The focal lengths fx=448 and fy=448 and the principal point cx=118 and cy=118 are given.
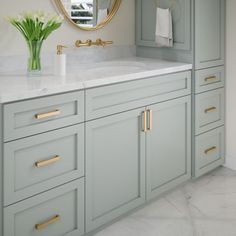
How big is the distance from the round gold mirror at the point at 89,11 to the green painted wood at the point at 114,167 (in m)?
0.77

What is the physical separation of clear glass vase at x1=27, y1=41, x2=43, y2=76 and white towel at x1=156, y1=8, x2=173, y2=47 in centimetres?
96

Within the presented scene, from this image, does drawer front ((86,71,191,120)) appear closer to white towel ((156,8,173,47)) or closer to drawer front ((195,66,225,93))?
drawer front ((195,66,225,93))

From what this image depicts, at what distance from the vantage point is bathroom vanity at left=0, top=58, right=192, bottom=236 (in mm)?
1988

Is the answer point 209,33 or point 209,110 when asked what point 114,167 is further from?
point 209,33

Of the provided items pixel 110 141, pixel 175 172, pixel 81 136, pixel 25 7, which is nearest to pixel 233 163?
pixel 175 172

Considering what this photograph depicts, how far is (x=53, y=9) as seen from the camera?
9.12 ft

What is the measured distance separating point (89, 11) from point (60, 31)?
270mm

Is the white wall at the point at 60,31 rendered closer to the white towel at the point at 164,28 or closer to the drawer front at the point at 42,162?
the white towel at the point at 164,28

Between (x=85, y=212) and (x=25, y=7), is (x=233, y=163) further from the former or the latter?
(x=25, y=7)

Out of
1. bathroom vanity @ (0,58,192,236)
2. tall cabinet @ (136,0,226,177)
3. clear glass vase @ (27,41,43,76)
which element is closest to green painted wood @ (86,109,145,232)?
bathroom vanity @ (0,58,192,236)

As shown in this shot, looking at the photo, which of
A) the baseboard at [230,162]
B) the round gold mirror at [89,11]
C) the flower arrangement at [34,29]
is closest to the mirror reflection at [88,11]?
the round gold mirror at [89,11]

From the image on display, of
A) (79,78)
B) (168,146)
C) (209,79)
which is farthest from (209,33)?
(79,78)

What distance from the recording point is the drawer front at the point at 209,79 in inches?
119

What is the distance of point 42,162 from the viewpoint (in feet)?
6.80
